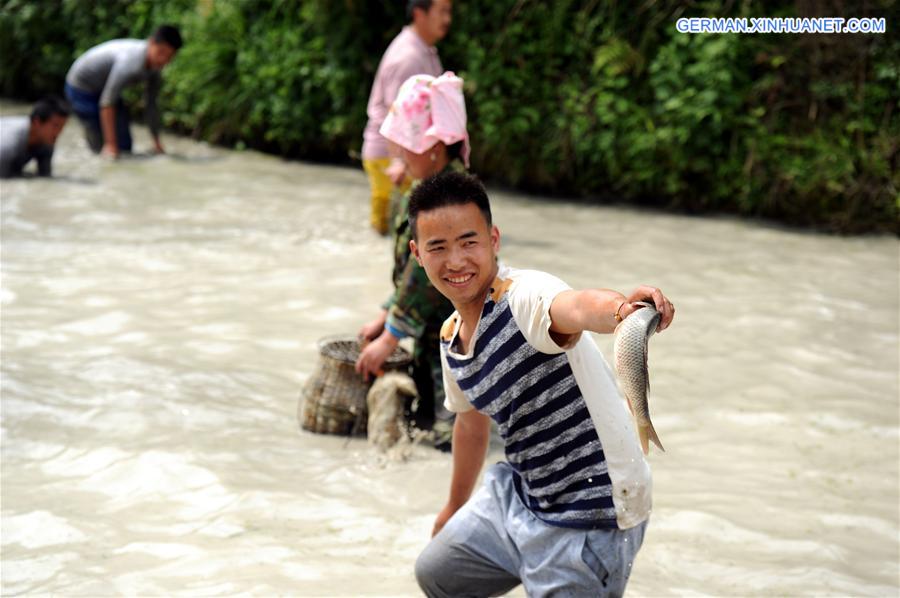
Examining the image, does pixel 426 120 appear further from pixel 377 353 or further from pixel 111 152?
pixel 111 152

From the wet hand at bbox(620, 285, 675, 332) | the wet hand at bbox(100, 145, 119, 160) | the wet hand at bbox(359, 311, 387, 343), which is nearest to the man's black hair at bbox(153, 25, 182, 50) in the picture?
the wet hand at bbox(100, 145, 119, 160)

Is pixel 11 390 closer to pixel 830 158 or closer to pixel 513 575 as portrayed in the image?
pixel 513 575

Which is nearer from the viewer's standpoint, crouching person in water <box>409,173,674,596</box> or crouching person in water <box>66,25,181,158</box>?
crouching person in water <box>409,173,674,596</box>

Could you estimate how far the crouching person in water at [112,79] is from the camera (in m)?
11.4

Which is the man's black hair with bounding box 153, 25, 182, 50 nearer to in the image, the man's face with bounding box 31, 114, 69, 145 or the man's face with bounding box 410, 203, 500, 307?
the man's face with bounding box 31, 114, 69, 145

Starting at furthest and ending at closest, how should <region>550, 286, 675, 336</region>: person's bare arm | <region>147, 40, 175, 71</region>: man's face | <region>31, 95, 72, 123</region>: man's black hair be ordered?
<region>147, 40, 175, 71</region>: man's face < <region>31, 95, 72, 123</region>: man's black hair < <region>550, 286, 675, 336</region>: person's bare arm

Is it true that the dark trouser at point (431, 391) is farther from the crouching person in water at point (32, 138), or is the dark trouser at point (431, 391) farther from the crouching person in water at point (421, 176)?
the crouching person in water at point (32, 138)

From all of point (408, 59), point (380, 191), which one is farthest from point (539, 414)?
point (380, 191)

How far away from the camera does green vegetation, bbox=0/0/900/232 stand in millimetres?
8430

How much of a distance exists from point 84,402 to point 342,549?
1806 mm

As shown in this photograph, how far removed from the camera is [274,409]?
498 centimetres

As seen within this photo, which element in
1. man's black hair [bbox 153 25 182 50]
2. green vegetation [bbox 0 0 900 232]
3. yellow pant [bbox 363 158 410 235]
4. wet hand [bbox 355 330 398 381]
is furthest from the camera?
man's black hair [bbox 153 25 182 50]

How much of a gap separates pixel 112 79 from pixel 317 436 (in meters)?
7.84

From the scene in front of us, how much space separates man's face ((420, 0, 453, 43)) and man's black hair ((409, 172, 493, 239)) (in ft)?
15.8
